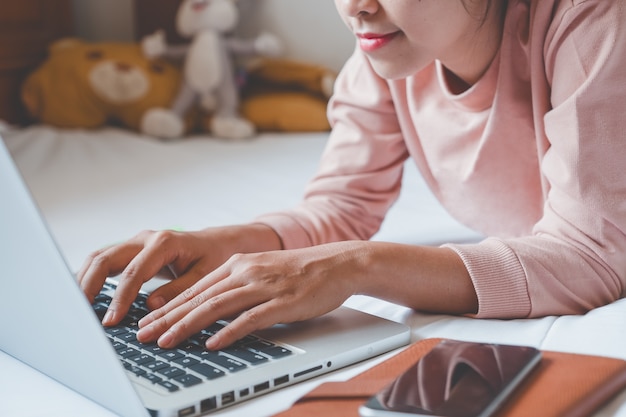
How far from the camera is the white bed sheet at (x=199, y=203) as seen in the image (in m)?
0.77

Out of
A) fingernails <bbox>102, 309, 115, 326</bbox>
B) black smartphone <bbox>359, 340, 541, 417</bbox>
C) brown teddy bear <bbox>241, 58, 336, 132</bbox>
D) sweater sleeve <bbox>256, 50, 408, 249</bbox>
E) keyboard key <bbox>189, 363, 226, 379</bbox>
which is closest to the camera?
black smartphone <bbox>359, 340, 541, 417</bbox>

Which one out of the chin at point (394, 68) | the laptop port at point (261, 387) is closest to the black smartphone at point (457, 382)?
the laptop port at point (261, 387)

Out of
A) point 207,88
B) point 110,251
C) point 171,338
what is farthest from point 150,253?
point 207,88

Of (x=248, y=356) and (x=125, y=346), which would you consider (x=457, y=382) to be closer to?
(x=248, y=356)

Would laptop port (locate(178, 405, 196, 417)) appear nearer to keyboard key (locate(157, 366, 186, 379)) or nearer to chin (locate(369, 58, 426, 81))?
keyboard key (locate(157, 366, 186, 379))

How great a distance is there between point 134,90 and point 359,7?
5.53ft

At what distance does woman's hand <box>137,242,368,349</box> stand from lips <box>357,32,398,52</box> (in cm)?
22

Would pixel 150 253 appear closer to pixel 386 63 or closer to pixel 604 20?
pixel 386 63

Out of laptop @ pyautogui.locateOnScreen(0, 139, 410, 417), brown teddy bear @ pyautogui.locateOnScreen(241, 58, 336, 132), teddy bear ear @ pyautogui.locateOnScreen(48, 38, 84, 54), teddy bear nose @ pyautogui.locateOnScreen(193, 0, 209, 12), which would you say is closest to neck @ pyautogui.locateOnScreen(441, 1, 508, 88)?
laptop @ pyautogui.locateOnScreen(0, 139, 410, 417)

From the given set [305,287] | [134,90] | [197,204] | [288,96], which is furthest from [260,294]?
[134,90]

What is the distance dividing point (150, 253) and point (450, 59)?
405mm

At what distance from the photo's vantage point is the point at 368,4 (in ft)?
2.97

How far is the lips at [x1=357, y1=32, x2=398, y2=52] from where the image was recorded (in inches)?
37.0

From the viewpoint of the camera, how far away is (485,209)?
1132 mm
